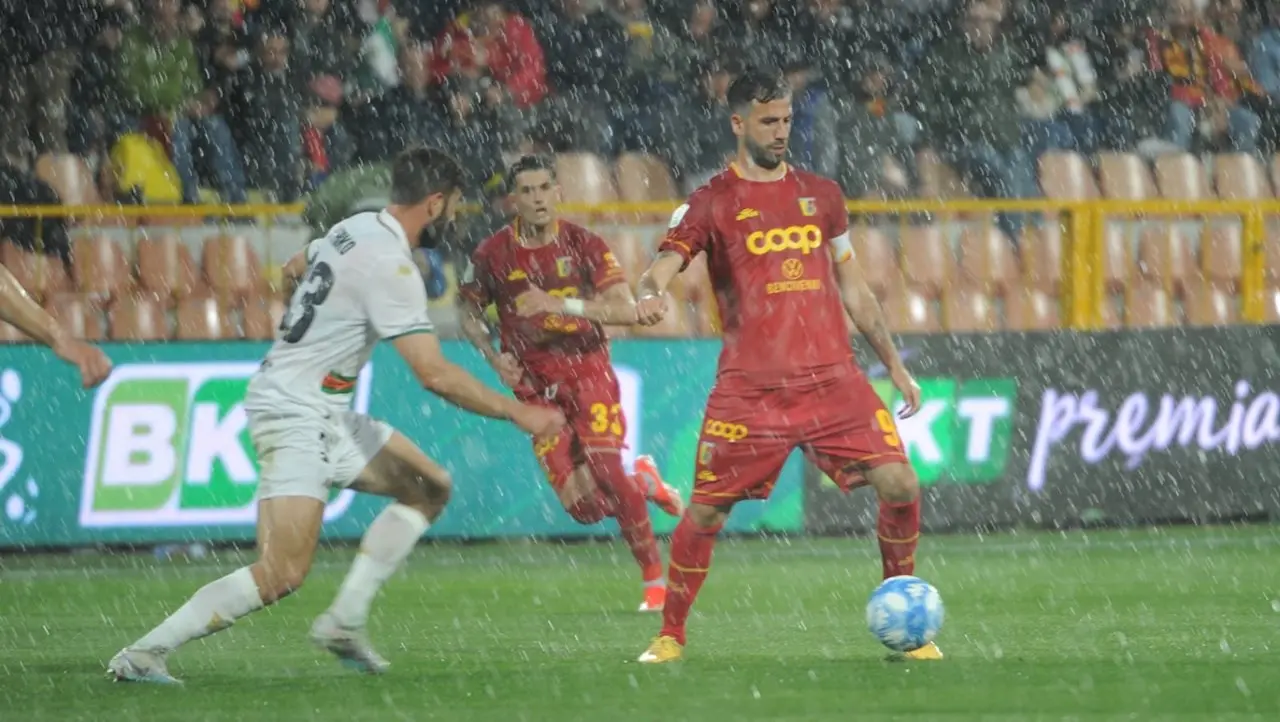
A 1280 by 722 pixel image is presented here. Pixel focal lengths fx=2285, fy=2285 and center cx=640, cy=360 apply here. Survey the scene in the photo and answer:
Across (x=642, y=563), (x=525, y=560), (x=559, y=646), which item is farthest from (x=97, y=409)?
(x=559, y=646)

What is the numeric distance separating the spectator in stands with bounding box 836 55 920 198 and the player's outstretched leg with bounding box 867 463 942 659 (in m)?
7.70

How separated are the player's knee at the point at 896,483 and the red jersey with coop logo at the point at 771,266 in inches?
18.4

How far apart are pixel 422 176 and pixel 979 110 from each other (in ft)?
32.0

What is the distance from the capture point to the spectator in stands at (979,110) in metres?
17.3

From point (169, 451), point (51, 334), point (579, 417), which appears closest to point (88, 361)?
point (51, 334)

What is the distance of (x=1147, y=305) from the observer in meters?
16.4

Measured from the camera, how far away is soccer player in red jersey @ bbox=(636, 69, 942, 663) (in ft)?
28.8

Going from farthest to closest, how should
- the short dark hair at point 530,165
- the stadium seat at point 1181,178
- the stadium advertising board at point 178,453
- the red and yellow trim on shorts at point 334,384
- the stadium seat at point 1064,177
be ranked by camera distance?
the stadium seat at point 1181,178, the stadium seat at point 1064,177, the stadium advertising board at point 178,453, the short dark hair at point 530,165, the red and yellow trim on shorts at point 334,384

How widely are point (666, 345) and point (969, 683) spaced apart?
7261mm

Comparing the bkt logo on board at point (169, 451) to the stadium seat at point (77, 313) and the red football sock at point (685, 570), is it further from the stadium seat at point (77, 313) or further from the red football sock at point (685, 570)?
the red football sock at point (685, 570)

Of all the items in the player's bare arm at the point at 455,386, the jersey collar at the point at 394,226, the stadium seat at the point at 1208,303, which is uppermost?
the jersey collar at the point at 394,226

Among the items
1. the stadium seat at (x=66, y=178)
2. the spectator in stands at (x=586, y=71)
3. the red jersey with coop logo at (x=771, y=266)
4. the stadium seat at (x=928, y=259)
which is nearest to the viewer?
the red jersey with coop logo at (x=771, y=266)

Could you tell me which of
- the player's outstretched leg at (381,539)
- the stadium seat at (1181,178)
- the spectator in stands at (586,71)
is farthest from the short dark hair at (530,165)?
the stadium seat at (1181,178)

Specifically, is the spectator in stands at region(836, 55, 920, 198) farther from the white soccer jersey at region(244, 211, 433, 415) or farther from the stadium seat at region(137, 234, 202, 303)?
the white soccer jersey at region(244, 211, 433, 415)
